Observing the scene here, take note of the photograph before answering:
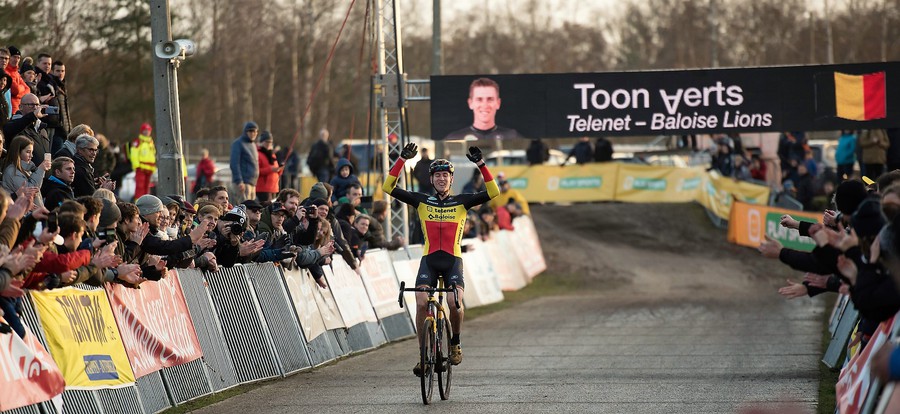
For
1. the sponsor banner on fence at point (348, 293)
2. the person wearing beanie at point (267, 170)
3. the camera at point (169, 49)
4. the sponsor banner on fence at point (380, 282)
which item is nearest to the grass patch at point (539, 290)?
the sponsor banner on fence at point (380, 282)

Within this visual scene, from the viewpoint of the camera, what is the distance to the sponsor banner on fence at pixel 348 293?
1591cm

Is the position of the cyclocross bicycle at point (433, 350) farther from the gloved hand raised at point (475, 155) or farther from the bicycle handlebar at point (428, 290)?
the gloved hand raised at point (475, 155)

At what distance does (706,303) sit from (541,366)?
10515 mm

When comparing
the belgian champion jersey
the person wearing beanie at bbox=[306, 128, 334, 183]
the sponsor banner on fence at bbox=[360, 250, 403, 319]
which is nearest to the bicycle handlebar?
the belgian champion jersey

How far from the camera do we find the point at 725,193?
1400 inches

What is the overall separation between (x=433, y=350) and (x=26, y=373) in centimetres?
391

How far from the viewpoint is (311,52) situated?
59688 millimetres

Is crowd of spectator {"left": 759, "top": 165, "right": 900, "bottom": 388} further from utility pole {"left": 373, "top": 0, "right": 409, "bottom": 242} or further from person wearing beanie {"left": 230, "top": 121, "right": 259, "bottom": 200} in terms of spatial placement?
utility pole {"left": 373, "top": 0, "right": 409, "bottom": 242}

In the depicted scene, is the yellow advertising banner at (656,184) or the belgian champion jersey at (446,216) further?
the yellow advertising banner at (656,184)

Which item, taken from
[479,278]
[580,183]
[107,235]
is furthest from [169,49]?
[580,183]

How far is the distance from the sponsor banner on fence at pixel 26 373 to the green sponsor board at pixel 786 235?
2004 cm

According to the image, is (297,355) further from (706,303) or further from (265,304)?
(706,303)

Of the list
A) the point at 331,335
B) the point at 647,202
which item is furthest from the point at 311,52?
the point at 331,335

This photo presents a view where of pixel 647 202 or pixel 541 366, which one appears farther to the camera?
pixel 647 202
